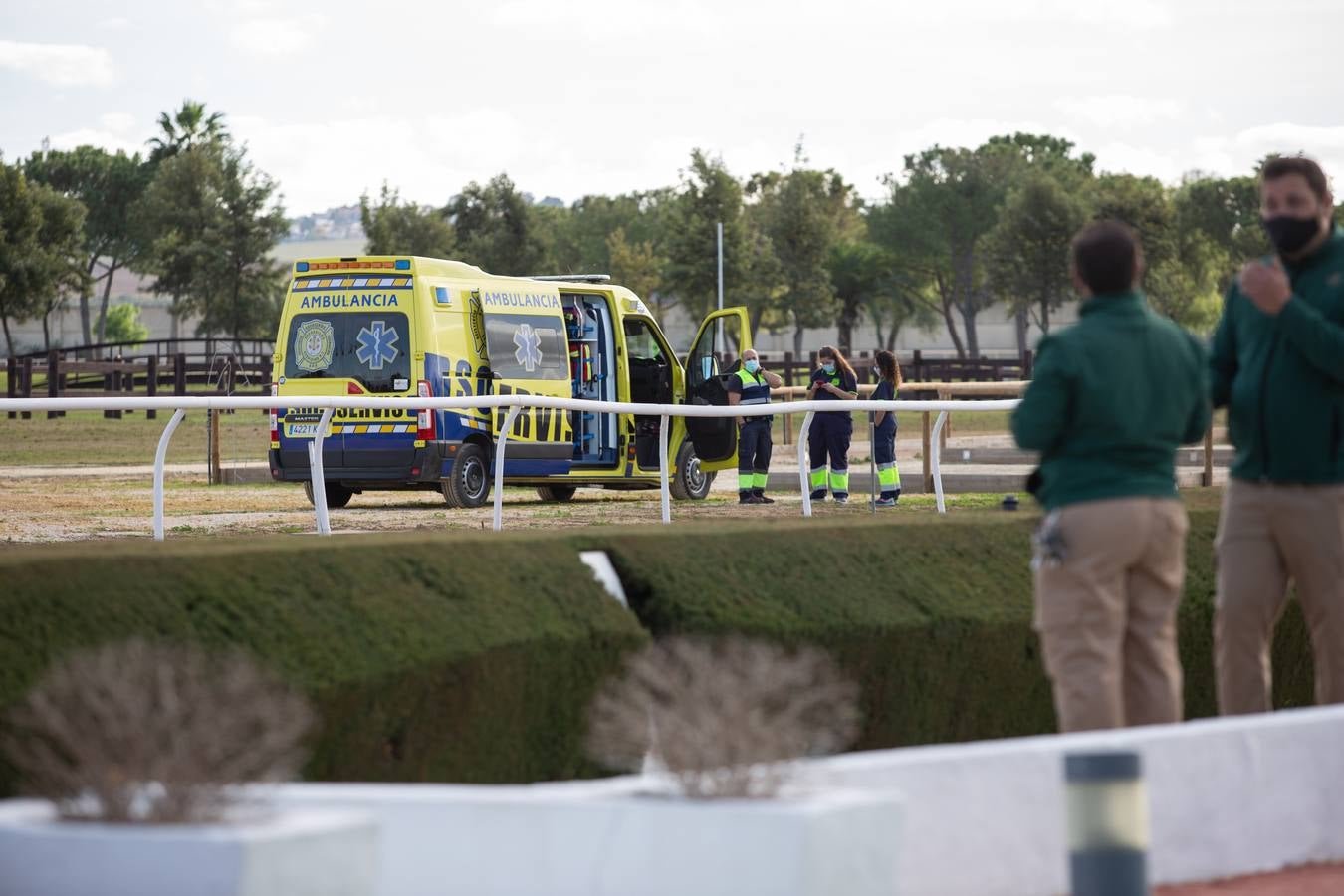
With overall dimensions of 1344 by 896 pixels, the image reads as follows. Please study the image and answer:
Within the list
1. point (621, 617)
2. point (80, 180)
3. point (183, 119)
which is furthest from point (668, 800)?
point (80, 180)

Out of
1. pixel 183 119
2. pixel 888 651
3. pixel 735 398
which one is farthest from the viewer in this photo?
pixel 183 119

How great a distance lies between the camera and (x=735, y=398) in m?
18.8

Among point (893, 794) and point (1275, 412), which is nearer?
point (893, 794)

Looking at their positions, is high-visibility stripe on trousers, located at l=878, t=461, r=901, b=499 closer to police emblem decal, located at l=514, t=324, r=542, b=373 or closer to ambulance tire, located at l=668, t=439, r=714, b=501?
ambulance tire, located at l=668, t=439, r=714, b=501

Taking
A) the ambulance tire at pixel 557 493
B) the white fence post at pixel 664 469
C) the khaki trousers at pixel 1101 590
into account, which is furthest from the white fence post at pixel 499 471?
the ambulance tire at pixel 557 493

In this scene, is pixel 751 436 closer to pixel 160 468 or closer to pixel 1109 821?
pixel 160 468

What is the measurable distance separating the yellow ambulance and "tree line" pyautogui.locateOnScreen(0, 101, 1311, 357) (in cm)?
3965

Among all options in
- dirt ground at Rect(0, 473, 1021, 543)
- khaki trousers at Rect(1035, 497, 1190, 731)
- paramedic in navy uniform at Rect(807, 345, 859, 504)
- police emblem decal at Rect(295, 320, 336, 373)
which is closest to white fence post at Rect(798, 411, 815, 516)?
dirt ground at Rect(0, 473, 1021, 543)

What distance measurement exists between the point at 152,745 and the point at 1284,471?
352 centimetres

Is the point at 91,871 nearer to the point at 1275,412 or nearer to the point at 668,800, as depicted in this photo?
the point at 668,800

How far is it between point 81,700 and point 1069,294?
7212 cm

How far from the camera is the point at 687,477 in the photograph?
19438mm

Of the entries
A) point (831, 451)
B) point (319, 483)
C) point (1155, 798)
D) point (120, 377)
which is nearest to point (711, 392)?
point (831, 451)

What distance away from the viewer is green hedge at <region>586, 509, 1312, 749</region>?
6.31 meters
